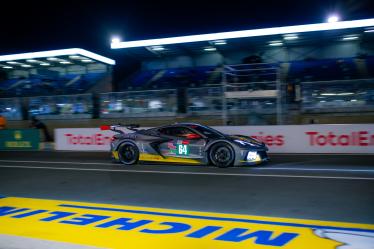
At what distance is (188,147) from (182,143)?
0.19 metres

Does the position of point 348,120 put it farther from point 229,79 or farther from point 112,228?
point 112,228

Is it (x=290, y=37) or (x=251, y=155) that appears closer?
(x=251, y=155)

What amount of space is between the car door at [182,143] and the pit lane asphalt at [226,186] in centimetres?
38

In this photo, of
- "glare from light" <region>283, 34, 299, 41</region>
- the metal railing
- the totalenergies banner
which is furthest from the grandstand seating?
the totalenergies banner

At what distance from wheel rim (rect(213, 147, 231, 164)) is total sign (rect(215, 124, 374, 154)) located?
14.7ft

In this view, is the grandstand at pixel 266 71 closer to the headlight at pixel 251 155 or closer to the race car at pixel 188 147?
the race car at pixel 188 147

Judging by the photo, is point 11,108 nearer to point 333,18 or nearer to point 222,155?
point 222,155

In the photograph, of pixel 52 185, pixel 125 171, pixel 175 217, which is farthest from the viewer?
pixel 125 171

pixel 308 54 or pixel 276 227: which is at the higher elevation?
pixel 308 54

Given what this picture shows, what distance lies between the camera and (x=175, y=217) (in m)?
5.46

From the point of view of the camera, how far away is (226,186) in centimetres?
768

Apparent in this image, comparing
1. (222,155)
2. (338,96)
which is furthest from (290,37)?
(222,155)

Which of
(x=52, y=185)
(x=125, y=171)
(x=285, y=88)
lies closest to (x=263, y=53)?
(x=285, y=88)

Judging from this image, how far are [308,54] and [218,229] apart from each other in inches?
1102
